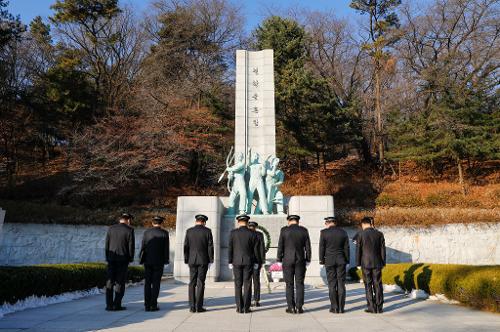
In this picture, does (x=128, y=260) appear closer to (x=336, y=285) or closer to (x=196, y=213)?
(x=336, y=285)

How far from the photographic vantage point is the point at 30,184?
20.7 m

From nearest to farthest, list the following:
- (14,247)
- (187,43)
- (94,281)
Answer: (94,281) → (14,247) → (187,43)

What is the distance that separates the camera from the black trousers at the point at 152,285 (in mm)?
6113

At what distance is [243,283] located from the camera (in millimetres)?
6070

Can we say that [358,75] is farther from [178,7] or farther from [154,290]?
[154,290]

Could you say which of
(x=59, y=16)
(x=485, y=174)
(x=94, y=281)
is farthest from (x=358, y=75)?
(x=94, y=281)

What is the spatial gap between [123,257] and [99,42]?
61.2 ft

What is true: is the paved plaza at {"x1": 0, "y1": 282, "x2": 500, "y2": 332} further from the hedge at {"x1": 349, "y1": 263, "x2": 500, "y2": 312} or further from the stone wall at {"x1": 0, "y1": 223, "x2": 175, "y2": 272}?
the stone wall at {"x1": 0, "y1": 223, "x2": 175, "y2": 272}

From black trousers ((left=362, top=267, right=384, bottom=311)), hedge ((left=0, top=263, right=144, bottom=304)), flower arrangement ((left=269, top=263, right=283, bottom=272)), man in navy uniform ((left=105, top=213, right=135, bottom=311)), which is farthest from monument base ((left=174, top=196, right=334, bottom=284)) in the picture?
black trousers ((left=362, top=267, right=384, bottom=311))

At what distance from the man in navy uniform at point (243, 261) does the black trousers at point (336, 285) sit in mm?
1084

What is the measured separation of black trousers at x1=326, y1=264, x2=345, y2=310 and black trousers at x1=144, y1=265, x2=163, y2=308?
97.8 inches

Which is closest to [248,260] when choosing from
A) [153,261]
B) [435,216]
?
[153,261]

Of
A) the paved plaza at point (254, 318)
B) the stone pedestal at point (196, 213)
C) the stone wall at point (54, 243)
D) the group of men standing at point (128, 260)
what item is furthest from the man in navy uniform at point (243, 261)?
the stone wall at point (54, 243)

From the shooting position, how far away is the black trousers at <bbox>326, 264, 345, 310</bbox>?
19.5 ft
